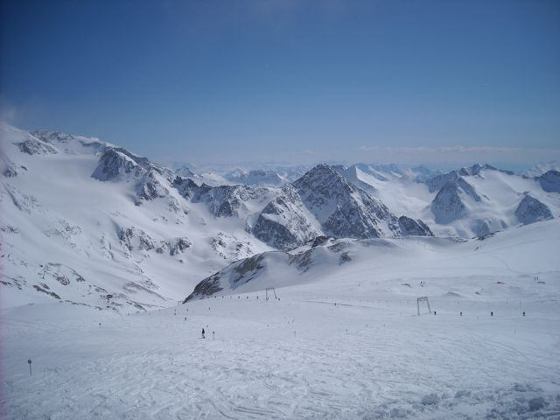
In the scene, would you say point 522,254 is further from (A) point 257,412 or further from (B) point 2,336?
(B) point 2,336

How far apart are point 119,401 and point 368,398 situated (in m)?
11.3

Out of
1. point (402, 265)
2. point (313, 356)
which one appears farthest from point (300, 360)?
point (402, 265)

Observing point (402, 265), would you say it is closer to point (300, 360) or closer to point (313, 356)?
point (313, 356)

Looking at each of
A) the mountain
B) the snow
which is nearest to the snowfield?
the snow

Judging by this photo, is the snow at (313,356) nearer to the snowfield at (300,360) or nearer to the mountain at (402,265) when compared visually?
the snowfield at (300,360)

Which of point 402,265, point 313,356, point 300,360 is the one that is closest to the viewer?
point 300,360

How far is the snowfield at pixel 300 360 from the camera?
16.7 metres

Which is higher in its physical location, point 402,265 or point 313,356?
point 402,265

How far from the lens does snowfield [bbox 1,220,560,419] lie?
16.7 meters

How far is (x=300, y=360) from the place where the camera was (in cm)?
2378

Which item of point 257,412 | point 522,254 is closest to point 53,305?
point 257,412

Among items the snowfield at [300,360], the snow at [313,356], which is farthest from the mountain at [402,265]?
the snowfield at [300,360]

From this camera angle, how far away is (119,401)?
60.3 ft

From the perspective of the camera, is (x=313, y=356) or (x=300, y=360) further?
(x=313, y=356)
